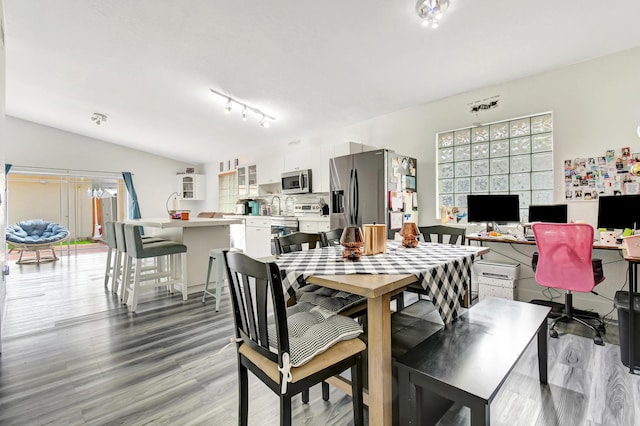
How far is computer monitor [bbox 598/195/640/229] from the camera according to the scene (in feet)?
8.28

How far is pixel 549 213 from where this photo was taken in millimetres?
2971

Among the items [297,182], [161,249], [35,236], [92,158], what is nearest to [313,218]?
[297,182]

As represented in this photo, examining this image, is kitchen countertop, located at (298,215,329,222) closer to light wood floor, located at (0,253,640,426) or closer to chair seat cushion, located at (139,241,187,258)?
chair seat cushion, located at (139,241,187,258)

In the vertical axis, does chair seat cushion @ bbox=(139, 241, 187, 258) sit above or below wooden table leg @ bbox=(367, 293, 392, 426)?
above

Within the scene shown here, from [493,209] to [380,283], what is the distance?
2782 mm

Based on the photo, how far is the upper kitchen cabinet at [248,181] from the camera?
21.4 feet

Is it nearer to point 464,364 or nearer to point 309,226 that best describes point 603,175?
point 464,364

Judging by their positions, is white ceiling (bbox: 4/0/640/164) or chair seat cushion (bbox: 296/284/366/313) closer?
chair seat cushion (bbox: 296/284/366/313)

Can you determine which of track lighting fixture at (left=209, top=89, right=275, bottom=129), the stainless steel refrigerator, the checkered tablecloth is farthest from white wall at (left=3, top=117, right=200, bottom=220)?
the checkered tablecloth

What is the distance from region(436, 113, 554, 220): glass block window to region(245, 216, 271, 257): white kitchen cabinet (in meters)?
3.30

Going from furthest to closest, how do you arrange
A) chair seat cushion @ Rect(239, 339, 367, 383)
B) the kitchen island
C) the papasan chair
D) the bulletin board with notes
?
1. the papasan chair
2. the kitchen island
3. the bulletin board with notes
4. chair seat cushion @ Rect(239, 339, 367, 383)

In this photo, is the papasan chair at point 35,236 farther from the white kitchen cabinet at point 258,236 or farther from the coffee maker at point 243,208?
the white kitchen cabinet at point 258,236

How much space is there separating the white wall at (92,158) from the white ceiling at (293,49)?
7.68ft

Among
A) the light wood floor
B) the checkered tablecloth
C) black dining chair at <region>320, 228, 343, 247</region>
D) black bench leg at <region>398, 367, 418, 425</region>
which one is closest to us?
black bench leg at <region>398, 367, 418, 425</region>
